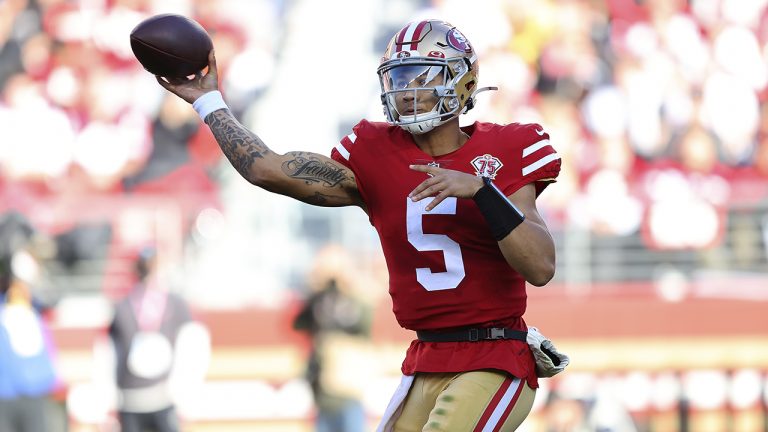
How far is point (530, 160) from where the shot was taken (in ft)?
11.8

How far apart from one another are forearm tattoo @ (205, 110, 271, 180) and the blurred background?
3.79m

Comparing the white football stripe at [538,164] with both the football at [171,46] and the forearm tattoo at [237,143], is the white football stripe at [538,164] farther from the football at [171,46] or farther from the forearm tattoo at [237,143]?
the football at [171,46]

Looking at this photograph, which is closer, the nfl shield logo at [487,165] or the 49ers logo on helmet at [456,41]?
the nfl shield logo at [487,165]

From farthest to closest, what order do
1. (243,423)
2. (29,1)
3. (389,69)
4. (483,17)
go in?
(483,17) < (29,1) < (243,423) < (389,69)

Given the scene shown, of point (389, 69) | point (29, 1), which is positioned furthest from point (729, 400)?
point (29, 1)

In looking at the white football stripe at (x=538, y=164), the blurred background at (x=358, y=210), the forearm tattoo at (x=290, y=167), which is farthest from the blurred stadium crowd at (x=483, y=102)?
the white football stripe at (x=538, y=164)

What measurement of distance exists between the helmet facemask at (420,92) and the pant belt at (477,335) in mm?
633

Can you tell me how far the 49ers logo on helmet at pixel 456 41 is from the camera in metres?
3.72

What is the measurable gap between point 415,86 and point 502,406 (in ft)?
3.32

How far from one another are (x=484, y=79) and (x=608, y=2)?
5.61 feet

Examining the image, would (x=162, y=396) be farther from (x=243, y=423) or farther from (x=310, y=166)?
(x=310, y=166)

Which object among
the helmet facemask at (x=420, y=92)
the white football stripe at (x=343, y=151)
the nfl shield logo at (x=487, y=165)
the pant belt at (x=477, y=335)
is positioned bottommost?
the pant belt at (x=477, y=335)

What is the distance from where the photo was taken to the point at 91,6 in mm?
9945

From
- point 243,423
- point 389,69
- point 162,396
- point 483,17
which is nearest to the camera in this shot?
point 389,69
